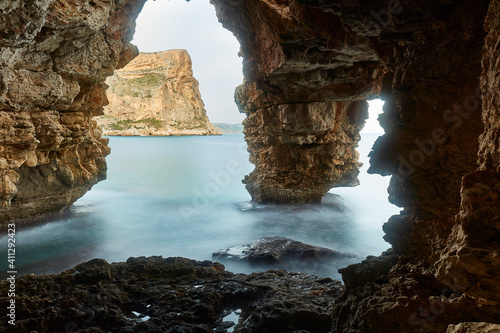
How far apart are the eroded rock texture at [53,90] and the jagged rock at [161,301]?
10.4 ft

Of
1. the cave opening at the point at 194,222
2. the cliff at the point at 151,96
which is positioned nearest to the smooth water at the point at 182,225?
the cave opening at the point at 194,222

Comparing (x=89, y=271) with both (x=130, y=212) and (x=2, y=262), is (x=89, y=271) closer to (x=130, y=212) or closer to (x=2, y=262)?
(x=2, y=262)

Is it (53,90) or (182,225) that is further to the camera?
(182,225)

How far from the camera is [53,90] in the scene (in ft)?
22.6

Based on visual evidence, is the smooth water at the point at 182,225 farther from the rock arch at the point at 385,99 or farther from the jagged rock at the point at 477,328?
the jagged rock at the point at 477,328

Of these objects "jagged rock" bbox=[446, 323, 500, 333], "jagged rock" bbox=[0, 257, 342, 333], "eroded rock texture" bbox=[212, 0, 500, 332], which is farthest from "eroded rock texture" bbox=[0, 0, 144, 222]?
"jagged rock" bbox=[446, 323, 500, 333]

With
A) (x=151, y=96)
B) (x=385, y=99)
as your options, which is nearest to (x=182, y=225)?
(x=385, y=99)

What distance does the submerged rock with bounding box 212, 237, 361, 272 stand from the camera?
301 inches

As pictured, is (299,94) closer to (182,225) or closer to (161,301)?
(182,225)

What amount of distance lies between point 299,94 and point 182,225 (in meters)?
6.56

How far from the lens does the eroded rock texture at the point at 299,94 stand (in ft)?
20.3

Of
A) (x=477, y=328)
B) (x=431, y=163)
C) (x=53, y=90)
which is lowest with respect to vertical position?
(x=477, y=328)

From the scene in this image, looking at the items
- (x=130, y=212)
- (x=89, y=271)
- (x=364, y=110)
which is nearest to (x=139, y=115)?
(x=130, y=212)

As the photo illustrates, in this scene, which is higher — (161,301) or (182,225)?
(161,301)
